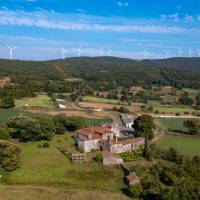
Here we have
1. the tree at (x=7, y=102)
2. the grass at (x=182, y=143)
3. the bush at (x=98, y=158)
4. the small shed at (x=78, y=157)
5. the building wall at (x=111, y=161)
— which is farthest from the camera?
the tree at (x=7, y=102)

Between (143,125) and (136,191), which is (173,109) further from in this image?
(136,191)

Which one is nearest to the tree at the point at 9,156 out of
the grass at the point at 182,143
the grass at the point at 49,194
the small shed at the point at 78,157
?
the grass at the point at 49,194

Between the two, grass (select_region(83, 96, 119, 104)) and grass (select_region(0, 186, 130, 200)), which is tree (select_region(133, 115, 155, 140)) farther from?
grass (select_region(83, 96, 119, 104))

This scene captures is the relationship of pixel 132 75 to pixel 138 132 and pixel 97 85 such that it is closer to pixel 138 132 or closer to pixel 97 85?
pixel 97 85

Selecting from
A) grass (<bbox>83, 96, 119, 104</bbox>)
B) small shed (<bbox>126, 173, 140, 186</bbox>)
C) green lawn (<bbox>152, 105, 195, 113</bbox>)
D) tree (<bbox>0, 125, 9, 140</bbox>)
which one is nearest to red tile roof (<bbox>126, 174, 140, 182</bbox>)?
small shed (<bbox>126, 173, 140, 186</bbox>)

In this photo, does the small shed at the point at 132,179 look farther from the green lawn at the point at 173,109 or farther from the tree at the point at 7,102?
the green lawn at the point at 173,109

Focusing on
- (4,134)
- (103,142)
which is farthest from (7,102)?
(103,142)

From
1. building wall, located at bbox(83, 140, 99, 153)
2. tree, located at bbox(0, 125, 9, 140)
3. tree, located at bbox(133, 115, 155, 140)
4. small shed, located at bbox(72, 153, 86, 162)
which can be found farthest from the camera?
tree, located at bbox(133, 115, 155, 140)
